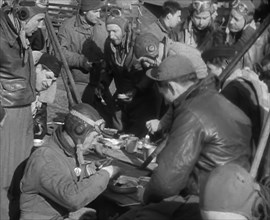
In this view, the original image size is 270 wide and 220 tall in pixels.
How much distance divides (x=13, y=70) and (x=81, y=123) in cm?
183

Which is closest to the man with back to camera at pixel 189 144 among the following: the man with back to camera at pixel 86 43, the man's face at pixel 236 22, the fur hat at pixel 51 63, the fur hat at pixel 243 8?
the fur hat at pixel 51 63

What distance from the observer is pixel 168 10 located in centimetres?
1081

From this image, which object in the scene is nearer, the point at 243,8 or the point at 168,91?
the point at 168,91

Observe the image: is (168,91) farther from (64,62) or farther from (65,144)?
(64,62)

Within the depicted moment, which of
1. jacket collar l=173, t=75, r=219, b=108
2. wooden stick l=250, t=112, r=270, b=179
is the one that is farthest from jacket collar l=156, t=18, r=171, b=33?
wooden stick l=250, t=112, r=270, b=179

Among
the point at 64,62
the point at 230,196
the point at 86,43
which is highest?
the point at 230,196

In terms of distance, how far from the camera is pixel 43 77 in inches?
331

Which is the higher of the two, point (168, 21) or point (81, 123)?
point (81, 123)

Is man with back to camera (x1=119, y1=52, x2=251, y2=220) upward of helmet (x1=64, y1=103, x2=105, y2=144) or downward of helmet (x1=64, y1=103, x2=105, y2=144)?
upward

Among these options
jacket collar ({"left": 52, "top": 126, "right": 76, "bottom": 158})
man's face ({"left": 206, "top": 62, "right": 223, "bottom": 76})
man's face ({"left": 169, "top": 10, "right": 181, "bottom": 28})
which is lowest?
man's face ({"left": 169, "top": 10, "right": 181, "bottom": 28})

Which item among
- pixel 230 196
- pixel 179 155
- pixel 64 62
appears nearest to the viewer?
pixel 230 196

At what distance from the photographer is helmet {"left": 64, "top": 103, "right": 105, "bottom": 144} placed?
21.9ft

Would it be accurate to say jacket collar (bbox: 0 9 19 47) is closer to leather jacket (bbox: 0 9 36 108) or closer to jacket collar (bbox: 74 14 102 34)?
leather jacket (bbox: 0 9 36 108)

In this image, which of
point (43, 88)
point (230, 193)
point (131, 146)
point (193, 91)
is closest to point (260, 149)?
point (193, 91)
